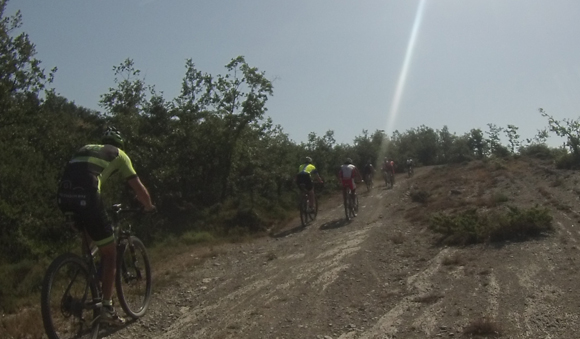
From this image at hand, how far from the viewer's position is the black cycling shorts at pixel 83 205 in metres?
4.98

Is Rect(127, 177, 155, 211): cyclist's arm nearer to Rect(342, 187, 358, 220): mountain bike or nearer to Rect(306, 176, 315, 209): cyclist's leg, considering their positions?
Rect(306, 176, 315, 209): cyclist's leg

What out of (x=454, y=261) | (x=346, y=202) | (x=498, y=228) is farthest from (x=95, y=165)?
(x=346, y=202)

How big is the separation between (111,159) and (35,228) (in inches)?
330

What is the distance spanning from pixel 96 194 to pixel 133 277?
1.75 meters

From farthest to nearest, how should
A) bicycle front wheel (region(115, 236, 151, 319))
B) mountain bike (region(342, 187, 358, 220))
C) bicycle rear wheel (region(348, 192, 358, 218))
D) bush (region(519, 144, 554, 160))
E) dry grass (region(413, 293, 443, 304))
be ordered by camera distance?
bush (region(519, 144, 554, 160)) < bicycle rear wheel (region(348, 192, 358, 218)) < mountain bike (region(342, 187, 358, 220)) < dry grass (region(413, 293, 443, 304)) < bicycle front wheel (region(115, 236, 151, 319))

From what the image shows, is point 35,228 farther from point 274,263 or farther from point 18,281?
point 274,263

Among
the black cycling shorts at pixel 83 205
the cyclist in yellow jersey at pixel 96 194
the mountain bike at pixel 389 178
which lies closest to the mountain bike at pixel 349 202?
the cyclist in yellow jersey at pixel 96 194

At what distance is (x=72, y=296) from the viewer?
17.2ft

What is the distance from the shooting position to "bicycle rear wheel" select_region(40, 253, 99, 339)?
5.07m

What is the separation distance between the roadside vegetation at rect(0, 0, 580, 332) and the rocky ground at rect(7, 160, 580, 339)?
1.12 m

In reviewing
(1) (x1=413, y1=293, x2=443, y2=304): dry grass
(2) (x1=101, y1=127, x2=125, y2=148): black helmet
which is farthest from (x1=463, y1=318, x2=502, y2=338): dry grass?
(2) (x1=101, y1=127, x2=125, y2=148): black helmet

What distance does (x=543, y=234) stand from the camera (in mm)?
10500

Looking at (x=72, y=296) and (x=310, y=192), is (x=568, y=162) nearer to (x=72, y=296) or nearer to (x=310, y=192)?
(x=310, y=192)

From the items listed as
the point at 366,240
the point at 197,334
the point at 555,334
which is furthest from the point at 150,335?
the point at 366,240
